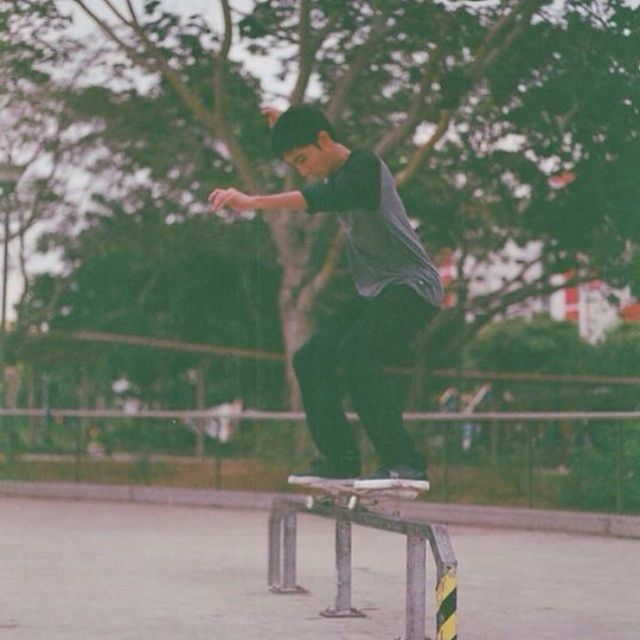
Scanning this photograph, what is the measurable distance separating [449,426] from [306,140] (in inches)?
428

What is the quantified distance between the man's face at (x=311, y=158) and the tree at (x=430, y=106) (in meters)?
10.4

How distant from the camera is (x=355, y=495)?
757cm

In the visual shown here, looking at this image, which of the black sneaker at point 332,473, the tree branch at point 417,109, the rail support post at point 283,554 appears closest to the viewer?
the black sneaker at point 332,473

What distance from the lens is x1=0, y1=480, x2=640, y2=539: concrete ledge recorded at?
1520cm

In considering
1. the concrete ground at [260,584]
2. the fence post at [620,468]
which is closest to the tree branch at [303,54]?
the concrete ground at [260,584]

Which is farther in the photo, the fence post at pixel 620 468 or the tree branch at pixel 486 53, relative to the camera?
the tree branch at pixel 486 53

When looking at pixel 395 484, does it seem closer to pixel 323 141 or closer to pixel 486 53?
pixel 323 141

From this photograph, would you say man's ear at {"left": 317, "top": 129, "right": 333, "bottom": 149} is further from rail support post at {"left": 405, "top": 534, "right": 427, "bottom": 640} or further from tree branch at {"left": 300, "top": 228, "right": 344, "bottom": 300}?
tree branch at {"left": 300, "top": 228, "right": 344, "bottom": 300}

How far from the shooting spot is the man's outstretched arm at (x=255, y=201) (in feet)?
20.8

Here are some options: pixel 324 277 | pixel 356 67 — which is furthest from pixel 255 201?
pixel 324 277

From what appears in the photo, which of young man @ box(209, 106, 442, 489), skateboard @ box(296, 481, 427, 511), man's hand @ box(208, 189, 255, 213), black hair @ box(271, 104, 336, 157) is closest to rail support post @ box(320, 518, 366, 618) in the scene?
skateboard @ box(296, 481, 427, 511)

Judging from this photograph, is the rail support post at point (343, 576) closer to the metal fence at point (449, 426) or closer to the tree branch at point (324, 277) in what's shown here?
the metal fence at point (449, 426)

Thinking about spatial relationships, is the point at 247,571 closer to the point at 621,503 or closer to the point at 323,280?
the point at 621,503

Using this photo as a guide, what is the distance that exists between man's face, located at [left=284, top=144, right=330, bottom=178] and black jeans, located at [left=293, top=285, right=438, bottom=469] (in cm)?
59
